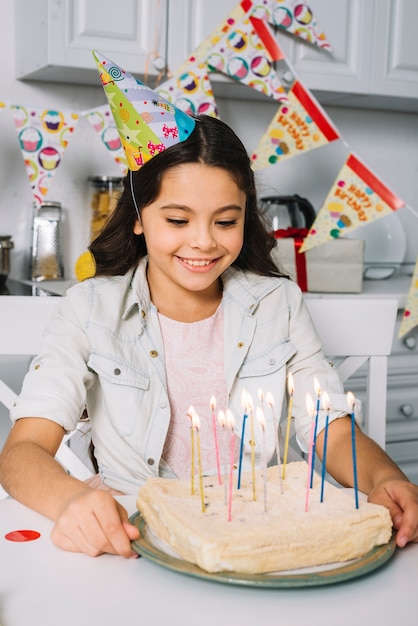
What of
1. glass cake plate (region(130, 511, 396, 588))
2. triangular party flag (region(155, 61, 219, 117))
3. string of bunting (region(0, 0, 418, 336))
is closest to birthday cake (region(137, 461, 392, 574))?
glass cake plate (region(130, 511, 396, 588))

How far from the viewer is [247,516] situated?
769 millimetres

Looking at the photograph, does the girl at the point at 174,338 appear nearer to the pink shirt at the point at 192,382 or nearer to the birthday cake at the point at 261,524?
the pink shirt at the point at 192,382

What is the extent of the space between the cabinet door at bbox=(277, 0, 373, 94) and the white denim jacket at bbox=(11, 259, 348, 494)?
1335mm

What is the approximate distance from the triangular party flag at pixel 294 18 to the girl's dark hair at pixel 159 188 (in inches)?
43.1

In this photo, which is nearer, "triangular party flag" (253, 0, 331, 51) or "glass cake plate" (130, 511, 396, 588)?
"glass cake plate" (130, 511, 396, 588)

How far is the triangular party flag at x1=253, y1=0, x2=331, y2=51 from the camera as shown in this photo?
2.40m

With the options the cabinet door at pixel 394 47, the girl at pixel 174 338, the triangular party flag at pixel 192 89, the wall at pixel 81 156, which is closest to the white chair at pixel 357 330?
the girl at pixel 174 338

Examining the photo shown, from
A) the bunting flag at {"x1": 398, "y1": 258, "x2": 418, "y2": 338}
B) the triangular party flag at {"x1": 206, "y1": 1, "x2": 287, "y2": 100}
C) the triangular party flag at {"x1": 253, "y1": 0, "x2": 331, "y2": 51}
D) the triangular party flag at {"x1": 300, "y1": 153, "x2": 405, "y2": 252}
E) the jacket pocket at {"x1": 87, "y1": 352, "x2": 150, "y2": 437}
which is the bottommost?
the bunting flag at {"x1": 398, "y1": 258, "x2": 418, "y2": 338}

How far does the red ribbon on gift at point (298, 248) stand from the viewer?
2459mm

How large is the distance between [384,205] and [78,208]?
3.40ft

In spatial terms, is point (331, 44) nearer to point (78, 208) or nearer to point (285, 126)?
point (285, 126)

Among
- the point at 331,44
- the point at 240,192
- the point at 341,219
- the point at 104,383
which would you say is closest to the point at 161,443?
the point at 104,383

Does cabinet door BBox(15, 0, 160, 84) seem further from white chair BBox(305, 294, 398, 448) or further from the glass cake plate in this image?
the glass cake plate

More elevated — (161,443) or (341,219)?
(341,219)
